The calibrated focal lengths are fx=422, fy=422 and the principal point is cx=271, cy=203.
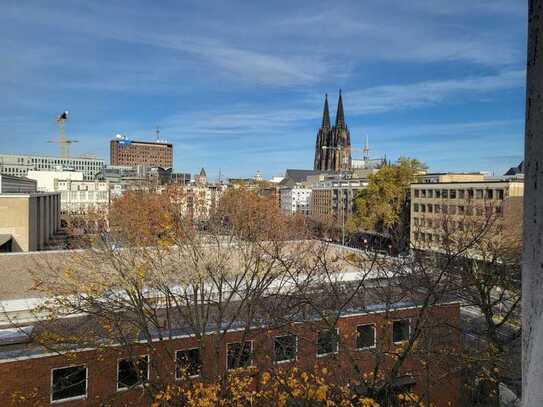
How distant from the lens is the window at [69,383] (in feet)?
35.3

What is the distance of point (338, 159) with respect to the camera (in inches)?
4961

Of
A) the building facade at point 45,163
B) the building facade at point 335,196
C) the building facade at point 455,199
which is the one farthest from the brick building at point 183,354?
the building facade at point 45,163

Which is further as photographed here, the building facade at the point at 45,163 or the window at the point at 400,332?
the building facade at the point at 45,163

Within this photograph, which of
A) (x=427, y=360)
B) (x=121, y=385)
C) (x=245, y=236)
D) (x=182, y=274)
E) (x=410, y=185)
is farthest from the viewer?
(x=410, y=185)

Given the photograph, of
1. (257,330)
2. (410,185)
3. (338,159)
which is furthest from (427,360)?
(338,159)

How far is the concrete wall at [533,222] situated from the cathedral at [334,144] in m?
121

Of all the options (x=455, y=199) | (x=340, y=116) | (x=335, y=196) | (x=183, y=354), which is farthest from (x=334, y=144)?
(x=183, y=354)

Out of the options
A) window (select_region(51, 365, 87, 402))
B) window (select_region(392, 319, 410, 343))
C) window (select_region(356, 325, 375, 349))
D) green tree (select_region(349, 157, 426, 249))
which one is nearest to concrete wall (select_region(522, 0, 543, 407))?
window (select_region(51, 365, 87, 402))

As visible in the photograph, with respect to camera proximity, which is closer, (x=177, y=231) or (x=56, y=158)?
(x=177, y=231)

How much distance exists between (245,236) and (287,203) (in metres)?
93.5

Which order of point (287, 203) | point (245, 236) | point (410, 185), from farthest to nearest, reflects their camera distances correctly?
point (287, 203) → point (410, 185) → point (245, 236)

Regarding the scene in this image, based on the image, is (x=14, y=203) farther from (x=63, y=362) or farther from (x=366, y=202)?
(x=366, y=202)

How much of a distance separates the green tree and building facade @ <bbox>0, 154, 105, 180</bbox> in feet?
332

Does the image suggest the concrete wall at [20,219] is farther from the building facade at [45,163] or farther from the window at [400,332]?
the building facade at [45,163]
